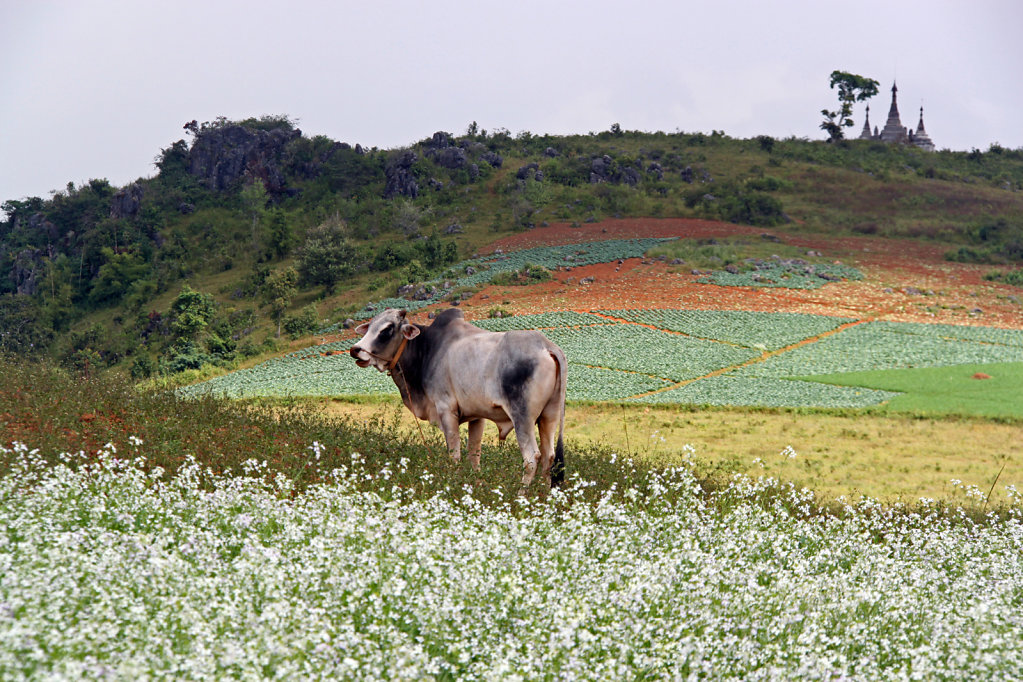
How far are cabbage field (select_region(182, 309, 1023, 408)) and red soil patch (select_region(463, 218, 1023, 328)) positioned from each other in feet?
4.65

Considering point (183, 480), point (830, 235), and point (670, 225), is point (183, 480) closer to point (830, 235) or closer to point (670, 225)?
point (670, 225)

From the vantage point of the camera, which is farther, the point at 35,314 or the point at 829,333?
the point at 35,314

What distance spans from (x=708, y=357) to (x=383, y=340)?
17.9m

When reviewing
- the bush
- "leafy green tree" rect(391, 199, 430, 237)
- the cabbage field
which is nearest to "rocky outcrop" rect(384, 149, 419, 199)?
"leafy green tree" rect(391, 199, 430, 237)

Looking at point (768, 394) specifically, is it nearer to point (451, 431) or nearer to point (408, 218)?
point (451, 431)

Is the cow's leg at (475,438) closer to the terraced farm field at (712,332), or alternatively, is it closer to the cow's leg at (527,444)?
the cow's leg at (527,444)

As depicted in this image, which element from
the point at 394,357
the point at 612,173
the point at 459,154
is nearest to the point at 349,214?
the point at 459,154

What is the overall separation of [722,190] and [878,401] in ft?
117

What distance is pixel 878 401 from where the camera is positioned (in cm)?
2356

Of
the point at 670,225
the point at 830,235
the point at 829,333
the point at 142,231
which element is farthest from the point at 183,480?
the point at 142,231

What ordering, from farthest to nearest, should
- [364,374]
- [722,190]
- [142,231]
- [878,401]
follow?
1. [142,231]
2. [722,190]
3. [364,374]
4. [878,401]

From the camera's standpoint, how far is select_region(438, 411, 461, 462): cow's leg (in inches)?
479

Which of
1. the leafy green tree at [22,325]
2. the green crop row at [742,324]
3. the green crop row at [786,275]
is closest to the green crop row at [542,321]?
the green crop row at [742,324]

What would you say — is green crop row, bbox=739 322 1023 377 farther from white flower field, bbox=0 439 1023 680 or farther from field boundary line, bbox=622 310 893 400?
white flower field, bbox=0 439 1023 680
